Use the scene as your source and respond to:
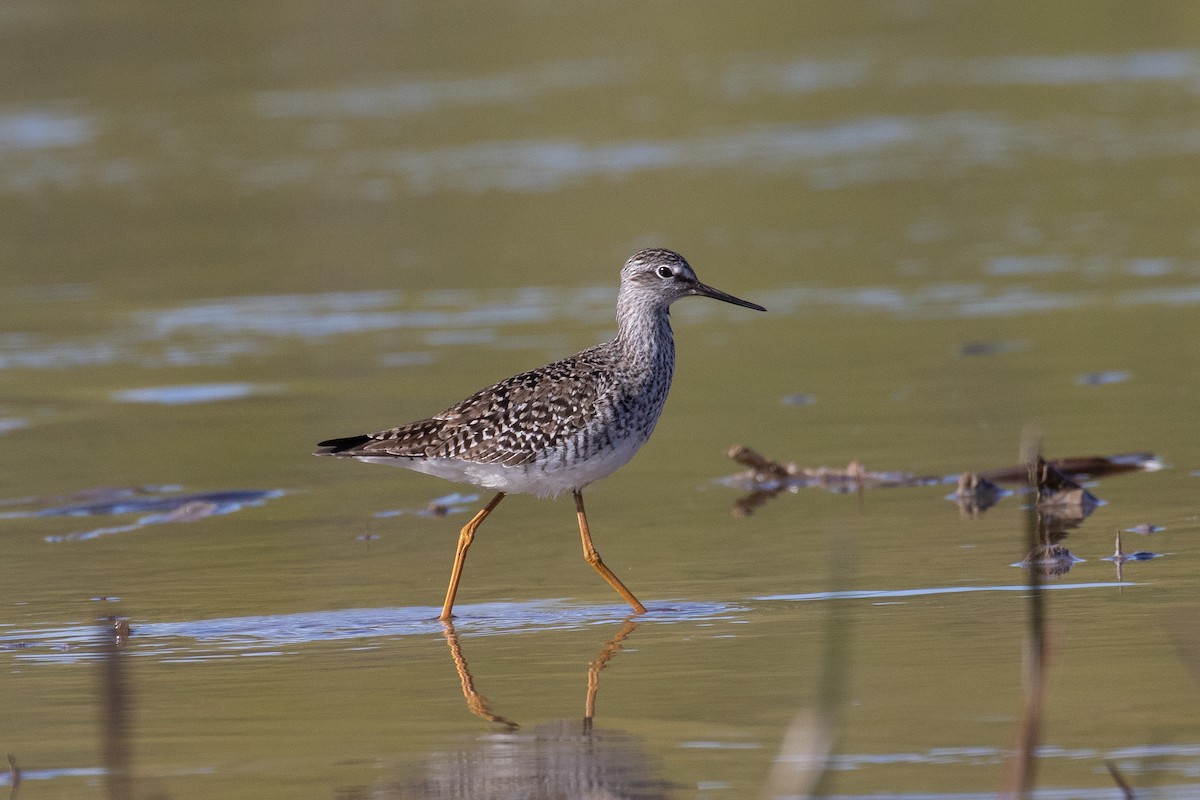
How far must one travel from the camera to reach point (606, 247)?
1797 cm

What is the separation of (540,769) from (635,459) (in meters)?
5.30

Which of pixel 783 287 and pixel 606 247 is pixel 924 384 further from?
pixel 606 247

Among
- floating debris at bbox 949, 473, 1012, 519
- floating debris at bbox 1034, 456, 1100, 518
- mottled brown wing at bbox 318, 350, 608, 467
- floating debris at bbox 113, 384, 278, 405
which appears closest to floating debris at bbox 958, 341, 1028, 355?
floating debris at bbox 949, 473, 1012, 519

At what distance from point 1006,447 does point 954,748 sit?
4995 mm

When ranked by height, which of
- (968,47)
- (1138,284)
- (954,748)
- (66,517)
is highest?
(968,47)

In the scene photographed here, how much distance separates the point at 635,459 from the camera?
11.3m

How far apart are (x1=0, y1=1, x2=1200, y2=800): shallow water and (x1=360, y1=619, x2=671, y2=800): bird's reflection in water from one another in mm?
21

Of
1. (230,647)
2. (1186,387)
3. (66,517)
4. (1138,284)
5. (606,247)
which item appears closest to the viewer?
(230,647)

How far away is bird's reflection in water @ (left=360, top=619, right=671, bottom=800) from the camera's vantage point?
19.0ft

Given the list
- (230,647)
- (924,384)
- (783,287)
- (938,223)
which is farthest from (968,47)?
(230,647)

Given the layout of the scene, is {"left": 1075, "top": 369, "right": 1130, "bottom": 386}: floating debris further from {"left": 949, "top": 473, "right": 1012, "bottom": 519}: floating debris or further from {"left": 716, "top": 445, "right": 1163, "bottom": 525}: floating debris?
{"left": 949, "top": 473, "right": 1012, "bottom": 519}: floating debris

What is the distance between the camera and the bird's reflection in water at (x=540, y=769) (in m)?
5.80

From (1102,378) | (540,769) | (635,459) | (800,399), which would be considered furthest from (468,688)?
(1102,378)

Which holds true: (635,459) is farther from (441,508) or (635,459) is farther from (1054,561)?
(1054,561)
